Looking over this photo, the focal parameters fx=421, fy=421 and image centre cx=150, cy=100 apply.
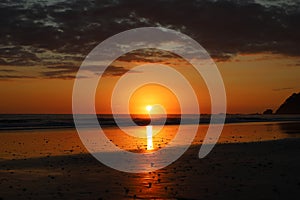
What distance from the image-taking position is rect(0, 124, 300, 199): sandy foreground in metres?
16.3

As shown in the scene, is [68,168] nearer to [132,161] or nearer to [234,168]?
[132,161]

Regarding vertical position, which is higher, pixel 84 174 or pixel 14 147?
pixel 14 147

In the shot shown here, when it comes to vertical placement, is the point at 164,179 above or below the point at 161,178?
below

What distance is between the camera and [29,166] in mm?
24781

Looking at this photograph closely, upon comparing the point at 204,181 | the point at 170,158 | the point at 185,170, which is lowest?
the point at 204,181

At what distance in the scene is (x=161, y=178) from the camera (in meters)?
20.0

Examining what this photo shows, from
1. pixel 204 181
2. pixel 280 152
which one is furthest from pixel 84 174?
pixel 280 152

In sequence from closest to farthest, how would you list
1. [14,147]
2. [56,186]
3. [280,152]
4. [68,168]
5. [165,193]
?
[165,193]
[56,186]
[68,168]
[280,152]
[14,147]

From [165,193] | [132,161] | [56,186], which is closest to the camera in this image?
[165,193]

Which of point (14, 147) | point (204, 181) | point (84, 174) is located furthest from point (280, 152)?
point (14, 147)

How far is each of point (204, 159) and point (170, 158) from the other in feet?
7.49

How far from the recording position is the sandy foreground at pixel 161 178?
53.5 feet

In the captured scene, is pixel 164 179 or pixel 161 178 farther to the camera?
pixel 161 178

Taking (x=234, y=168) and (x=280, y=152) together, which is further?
(x=280, y=152)
